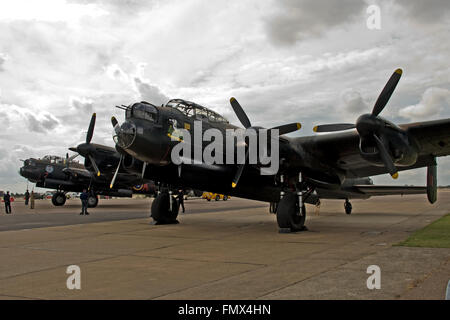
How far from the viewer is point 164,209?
59.9 ft

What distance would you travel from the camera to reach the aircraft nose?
13969mm

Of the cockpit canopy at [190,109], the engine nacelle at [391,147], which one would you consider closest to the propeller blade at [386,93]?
the engine nacelle at [391,147]

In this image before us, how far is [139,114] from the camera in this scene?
46.5 feet

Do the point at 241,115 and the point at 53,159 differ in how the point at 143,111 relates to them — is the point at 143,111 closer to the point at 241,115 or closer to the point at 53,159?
the point at 241,115

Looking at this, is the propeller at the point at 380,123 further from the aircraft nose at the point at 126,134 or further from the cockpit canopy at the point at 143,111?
the aircraft nose at the point at 126,134

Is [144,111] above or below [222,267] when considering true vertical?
above

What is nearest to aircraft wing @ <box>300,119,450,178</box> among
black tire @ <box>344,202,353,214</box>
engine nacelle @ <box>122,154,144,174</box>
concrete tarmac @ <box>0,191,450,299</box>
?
concrete tarmac @ <box>0,191,450,299</box>

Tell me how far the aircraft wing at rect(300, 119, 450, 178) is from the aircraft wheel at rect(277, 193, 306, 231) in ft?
7.11

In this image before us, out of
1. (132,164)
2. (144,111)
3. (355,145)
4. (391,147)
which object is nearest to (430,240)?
(391,147)

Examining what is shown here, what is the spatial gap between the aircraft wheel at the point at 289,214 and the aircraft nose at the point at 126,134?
6.22 m

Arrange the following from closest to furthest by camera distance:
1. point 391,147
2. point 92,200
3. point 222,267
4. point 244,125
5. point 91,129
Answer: point 222,267 < point 391,147 < point 244,125 < point 91,129 < point 92,200

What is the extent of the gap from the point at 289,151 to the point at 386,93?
161 inches

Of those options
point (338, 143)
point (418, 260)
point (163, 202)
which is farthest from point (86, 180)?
point (418, 260)
